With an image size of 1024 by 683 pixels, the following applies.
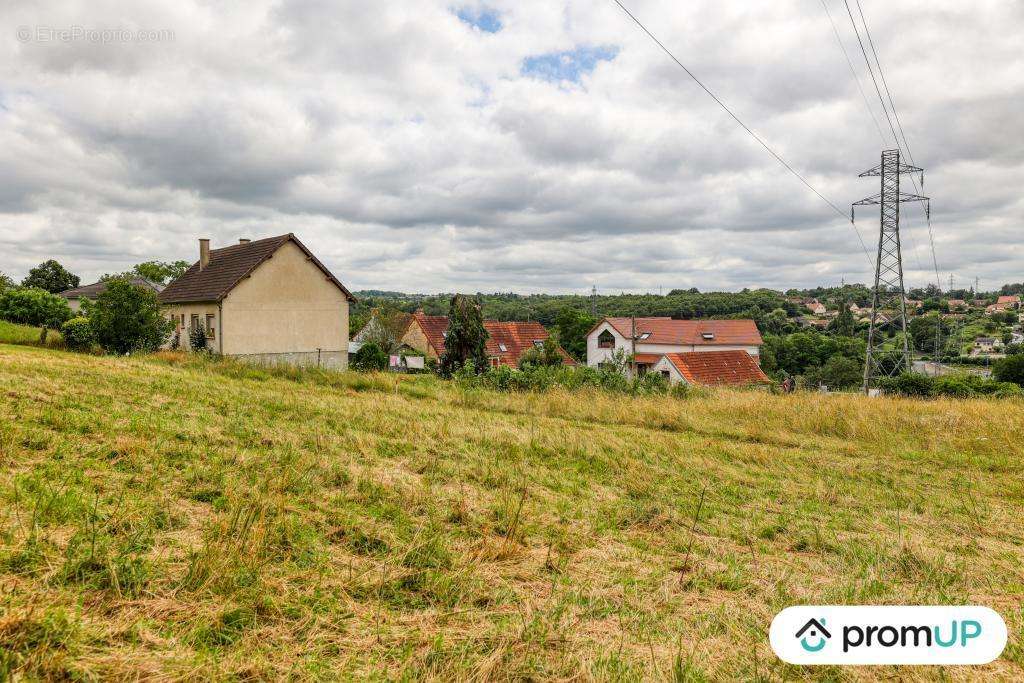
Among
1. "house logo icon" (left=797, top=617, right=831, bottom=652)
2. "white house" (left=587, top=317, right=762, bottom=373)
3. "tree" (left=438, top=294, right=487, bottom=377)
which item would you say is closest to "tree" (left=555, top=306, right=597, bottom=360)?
"white house" (left=587, top=317, right=762, bottom=373)

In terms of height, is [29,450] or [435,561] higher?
[29,450]

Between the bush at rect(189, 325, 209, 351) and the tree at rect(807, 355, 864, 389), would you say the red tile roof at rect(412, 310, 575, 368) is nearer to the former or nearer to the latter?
the bush at rect(189, 325, 209, 351)

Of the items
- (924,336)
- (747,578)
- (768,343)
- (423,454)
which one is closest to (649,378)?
(423,454)

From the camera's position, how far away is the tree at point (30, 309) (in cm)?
3750

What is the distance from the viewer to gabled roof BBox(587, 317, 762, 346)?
2110 inches

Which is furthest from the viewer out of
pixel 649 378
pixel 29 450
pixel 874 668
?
pixel 649 378

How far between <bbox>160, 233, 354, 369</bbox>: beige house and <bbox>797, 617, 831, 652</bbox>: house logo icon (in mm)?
28979

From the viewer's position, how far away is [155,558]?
11.4 feet

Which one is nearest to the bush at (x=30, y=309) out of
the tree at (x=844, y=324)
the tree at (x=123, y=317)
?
the tree at (x=123, y=317)

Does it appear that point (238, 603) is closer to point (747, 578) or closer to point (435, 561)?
point (435, 561)

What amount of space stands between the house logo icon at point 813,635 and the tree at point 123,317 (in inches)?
1052

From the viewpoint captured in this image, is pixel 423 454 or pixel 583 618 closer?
pixel 583 618

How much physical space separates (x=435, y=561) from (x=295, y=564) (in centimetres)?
94

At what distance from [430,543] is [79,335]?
86.4 feet
